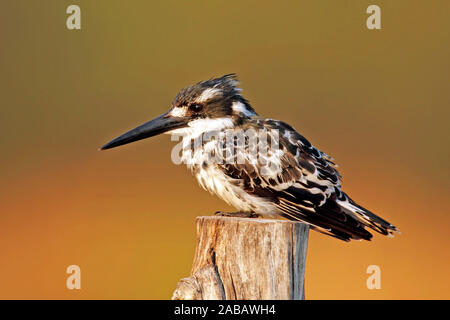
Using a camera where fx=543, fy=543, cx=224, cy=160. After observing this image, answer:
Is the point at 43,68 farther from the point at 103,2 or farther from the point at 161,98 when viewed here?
the point at 161,98

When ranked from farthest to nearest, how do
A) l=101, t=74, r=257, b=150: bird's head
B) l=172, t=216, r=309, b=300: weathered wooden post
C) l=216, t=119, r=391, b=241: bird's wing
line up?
l=101, t=74, r=257, b=150: bird's head
l=216, t=119, r=391, b=241: bird's wing
l=172, t=216, r=309, b=300: weathered wooden post

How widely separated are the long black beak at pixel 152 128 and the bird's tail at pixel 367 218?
3.51ft

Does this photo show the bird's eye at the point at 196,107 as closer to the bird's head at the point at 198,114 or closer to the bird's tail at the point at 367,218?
the bird's head at the point at 198,114

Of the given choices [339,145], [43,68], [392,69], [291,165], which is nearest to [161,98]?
[43,68]

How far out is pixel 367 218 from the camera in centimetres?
306

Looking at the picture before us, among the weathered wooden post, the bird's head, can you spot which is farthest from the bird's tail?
the bird's head

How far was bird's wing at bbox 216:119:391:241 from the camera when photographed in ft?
9.77

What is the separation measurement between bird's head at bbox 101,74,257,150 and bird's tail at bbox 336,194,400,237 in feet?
2.64

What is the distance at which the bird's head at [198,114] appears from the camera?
3.30m

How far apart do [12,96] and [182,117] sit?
Result: 4.12 metres

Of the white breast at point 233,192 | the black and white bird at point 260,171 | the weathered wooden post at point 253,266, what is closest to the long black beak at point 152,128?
the black and white bird at point 260,171

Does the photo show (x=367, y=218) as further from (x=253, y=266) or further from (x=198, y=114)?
(x=198, y=114)

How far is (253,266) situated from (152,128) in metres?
1.28

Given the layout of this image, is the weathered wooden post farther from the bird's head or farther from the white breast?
the bird's head
